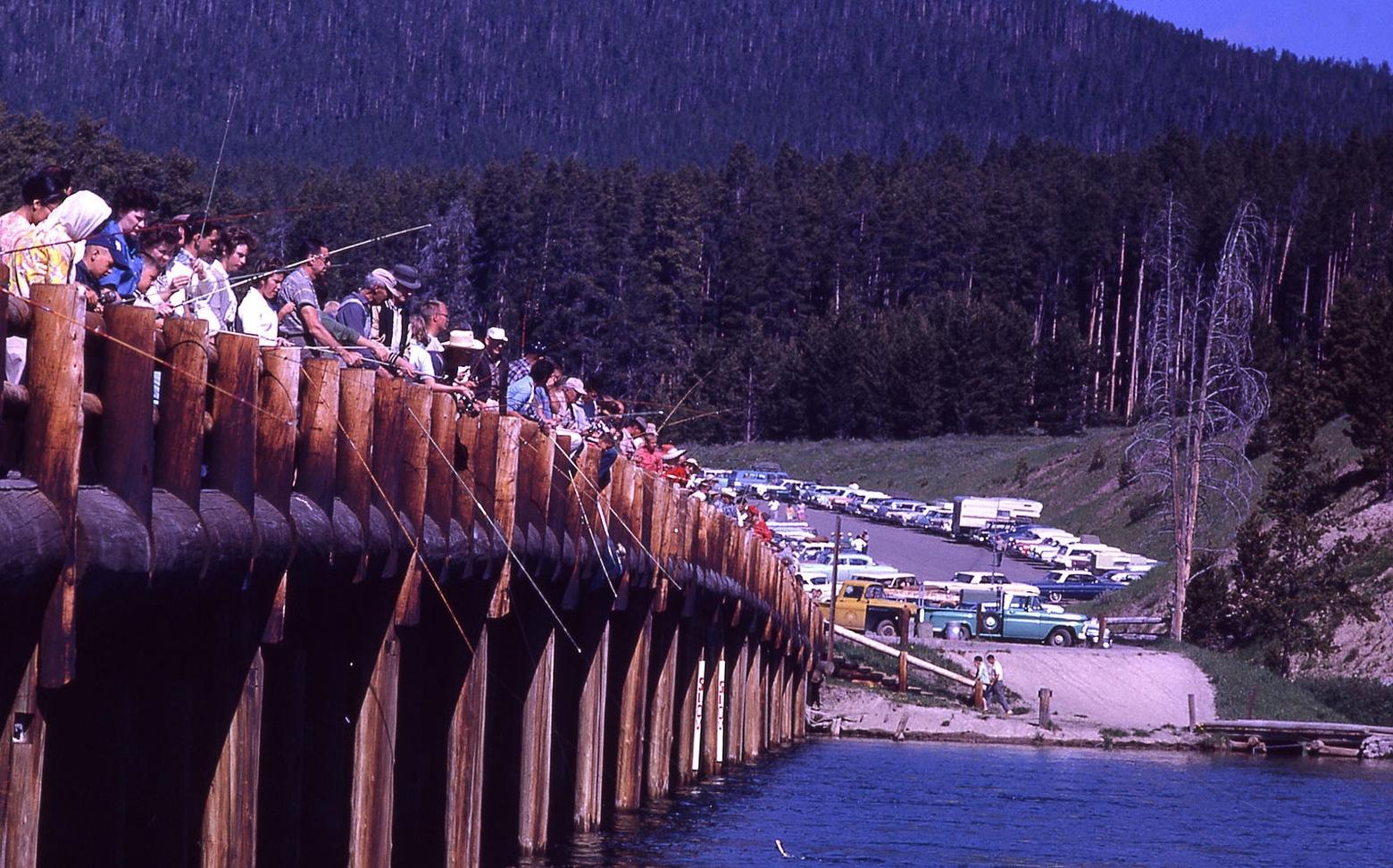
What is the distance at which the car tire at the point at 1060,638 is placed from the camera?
6988 centimetres

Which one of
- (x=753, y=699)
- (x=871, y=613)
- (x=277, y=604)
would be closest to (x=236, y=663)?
(x=277, y=604)

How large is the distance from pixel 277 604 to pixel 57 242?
7.80ft

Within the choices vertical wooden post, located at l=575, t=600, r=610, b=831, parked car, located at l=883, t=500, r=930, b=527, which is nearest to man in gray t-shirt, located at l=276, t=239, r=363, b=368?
vertical wooden post, located at l=575, t=600, r=610, b=831

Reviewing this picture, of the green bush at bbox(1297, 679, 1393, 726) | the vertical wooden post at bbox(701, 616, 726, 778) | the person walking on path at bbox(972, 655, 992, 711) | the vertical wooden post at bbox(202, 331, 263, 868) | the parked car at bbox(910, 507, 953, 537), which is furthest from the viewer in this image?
the parked car at bbox(910, 507, 953, 537)

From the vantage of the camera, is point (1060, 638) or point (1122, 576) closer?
point (1060, 638)

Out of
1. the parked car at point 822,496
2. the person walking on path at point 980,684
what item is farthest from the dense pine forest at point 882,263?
the person walking on path at point 980,684

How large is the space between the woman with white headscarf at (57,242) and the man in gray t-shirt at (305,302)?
9.87ft

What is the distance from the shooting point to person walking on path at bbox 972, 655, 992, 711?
189 feet

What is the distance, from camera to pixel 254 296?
13422 millimetres

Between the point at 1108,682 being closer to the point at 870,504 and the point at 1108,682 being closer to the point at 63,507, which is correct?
the point at 870,504

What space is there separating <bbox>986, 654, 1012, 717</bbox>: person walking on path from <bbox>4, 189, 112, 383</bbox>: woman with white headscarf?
160 feet

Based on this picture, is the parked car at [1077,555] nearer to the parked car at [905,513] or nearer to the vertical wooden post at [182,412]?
the parked car at [905,513]

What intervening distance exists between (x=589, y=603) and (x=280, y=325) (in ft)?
31.2

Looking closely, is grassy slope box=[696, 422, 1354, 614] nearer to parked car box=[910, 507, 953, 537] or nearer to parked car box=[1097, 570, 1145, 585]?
parked car box=[1097, 570, 1145, 585]
